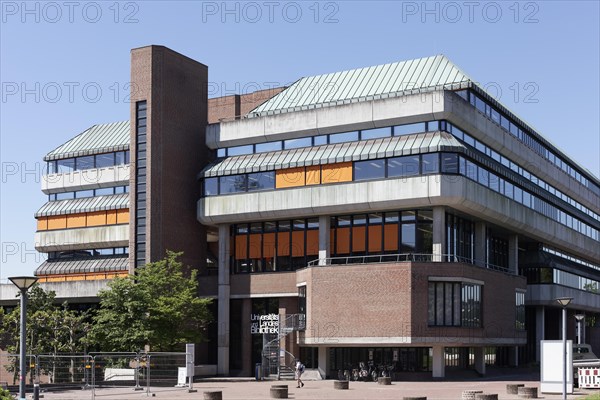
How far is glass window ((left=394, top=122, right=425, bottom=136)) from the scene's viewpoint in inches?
2500

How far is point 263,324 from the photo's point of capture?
224 ft

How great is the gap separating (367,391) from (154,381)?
1126 cm

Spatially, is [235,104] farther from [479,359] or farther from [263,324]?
[479,359]

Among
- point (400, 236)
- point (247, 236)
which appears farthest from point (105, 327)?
point (400, 236)

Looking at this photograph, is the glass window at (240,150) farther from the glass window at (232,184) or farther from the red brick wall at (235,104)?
the red brick wall at (235,104)

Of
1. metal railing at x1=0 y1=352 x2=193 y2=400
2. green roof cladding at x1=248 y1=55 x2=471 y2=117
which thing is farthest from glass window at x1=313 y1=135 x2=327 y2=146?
metal railing at x1=0 y1=352 x2=193 y2=400

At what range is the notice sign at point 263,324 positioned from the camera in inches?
2640

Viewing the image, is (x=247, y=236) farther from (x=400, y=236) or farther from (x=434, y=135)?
(x=434, y=135)

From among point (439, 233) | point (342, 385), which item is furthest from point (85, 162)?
point (342, 385)

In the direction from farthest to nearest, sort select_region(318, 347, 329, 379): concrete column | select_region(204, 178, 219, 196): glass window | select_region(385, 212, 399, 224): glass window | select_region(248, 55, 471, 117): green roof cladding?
select_region(204, 178, 219, 196): glass window
select_region(248, 55, 471, 117): green roof cladding
select_region(385, 212, 399, 224): glass window
select_region(318, 347, 329, 379): concrete column

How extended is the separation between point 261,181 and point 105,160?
66.7 feet

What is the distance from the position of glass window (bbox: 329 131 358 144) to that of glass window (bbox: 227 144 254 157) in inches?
286

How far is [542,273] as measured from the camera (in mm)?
82500

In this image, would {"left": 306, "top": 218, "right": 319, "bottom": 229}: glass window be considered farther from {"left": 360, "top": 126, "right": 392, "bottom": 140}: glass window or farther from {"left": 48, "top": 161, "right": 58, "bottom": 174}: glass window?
{"left": 48, "top": 161, "right": 58, "bottom": 174}: glass window
